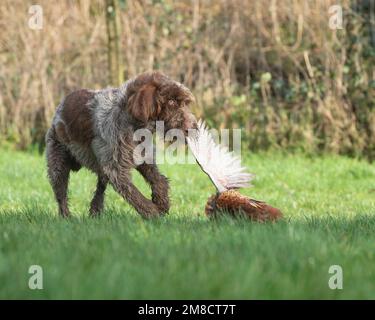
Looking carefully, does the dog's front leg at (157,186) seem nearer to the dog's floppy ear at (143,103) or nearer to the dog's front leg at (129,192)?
the dog's front leg at (129,192)

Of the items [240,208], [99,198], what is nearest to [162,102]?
[240,208]

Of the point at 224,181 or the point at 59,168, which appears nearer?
the point at 224,181

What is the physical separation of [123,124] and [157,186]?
62cm

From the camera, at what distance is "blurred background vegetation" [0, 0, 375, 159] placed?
481 inches

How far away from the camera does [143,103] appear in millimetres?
5887

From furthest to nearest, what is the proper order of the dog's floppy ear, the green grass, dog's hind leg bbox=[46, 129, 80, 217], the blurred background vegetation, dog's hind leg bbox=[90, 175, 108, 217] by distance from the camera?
the blurred background vegetation, dog's hind leg bbox=[46, 129, 80, 217], dog's hind leg bbox=[90, 175, 108, 217], the dog's floppy ear, the green grass

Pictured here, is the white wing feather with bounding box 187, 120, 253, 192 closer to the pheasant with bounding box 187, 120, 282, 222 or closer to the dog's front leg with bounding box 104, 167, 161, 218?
the pheasant with bounding box 187, 120, 282, 222

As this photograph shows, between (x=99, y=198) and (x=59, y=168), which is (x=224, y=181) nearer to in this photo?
(x=99, y=198)

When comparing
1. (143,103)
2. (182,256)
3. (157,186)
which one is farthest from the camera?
(157,186)

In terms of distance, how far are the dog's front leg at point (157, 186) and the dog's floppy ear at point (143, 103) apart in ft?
1.81

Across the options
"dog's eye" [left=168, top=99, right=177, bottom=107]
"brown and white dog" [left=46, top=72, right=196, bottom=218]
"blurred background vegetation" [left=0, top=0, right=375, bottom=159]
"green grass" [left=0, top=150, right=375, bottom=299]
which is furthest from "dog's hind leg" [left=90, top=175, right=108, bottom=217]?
"blurred background vegetation" [left=0, top=0, right=375, bottom=159]

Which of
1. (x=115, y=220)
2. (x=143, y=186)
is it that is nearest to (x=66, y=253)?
(x=115, y=220)
